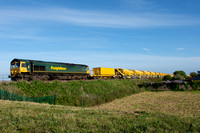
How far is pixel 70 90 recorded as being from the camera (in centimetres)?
2820

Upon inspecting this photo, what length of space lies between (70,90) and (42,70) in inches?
281

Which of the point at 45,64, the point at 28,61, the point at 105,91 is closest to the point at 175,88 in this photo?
the point at 105,91

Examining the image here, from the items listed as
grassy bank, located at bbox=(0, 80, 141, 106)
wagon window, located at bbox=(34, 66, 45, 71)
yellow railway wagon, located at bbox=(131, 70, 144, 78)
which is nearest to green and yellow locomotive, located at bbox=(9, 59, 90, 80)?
wagon window, located at bbox=(34, 66, 45, 71)

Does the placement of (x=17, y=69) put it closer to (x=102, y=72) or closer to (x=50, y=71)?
(x=50, y=71)

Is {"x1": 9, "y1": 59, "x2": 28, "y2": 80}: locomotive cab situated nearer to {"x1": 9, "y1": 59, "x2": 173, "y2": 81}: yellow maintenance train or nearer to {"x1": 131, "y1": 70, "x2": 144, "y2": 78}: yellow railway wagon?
{"x1": 9, "y1": 59, "x2": 173, "y2": 81}: yellow maintenance train

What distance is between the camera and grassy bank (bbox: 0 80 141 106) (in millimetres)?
22439

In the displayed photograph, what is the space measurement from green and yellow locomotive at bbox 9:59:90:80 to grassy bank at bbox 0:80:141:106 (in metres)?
4.70

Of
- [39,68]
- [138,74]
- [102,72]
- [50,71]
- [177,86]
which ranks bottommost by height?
[177,86]

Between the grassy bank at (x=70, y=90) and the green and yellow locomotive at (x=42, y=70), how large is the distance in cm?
470

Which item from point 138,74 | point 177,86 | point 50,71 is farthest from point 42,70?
point 138,74

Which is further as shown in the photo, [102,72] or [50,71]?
[102,72]

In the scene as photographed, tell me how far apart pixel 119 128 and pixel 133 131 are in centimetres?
64

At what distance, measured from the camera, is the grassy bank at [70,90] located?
22.4 metres

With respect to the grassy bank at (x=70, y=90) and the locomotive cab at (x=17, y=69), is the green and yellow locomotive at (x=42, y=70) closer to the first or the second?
the locomotive cab at (x=17, y=69)
